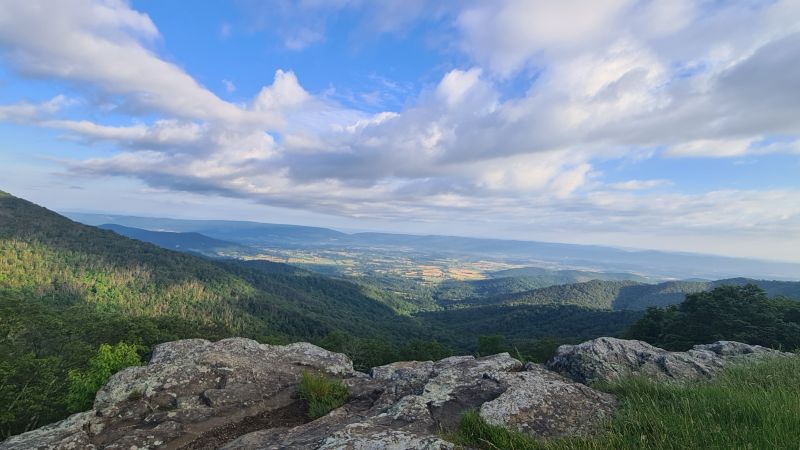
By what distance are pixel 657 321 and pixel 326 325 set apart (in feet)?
449

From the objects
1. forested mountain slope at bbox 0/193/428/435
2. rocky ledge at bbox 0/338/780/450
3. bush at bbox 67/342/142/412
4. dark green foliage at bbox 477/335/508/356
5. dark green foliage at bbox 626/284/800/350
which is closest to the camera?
rocky ledge at bbox 0/338/780/450

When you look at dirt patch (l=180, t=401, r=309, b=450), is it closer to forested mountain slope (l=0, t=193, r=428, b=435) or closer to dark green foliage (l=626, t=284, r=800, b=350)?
forested mountain slope (l=0, t=193, r=428, b=435)

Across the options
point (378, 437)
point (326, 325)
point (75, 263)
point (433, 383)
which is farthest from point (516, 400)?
point (75, 263)

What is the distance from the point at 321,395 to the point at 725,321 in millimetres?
53156

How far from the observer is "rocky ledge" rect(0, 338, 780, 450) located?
6.59m

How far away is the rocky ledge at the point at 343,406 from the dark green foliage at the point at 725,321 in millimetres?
36678

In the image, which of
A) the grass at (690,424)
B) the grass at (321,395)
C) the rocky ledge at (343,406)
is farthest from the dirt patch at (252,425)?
the grass at (690,424)

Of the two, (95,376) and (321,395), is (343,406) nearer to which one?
(321,395)

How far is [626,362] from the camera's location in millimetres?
11195

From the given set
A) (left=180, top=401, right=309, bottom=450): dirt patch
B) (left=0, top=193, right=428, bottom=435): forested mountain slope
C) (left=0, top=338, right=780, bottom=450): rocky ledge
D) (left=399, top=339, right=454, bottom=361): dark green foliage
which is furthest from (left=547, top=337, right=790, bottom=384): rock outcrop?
(left=399, top=339, right=454, bottom=361): dark green foliage

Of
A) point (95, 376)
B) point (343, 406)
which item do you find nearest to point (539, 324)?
point (95, 376)

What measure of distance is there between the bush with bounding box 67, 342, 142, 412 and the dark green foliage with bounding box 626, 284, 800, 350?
53.5 metres

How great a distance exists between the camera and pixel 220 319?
158 m

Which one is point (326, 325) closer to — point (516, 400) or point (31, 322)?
point (31, 322)
